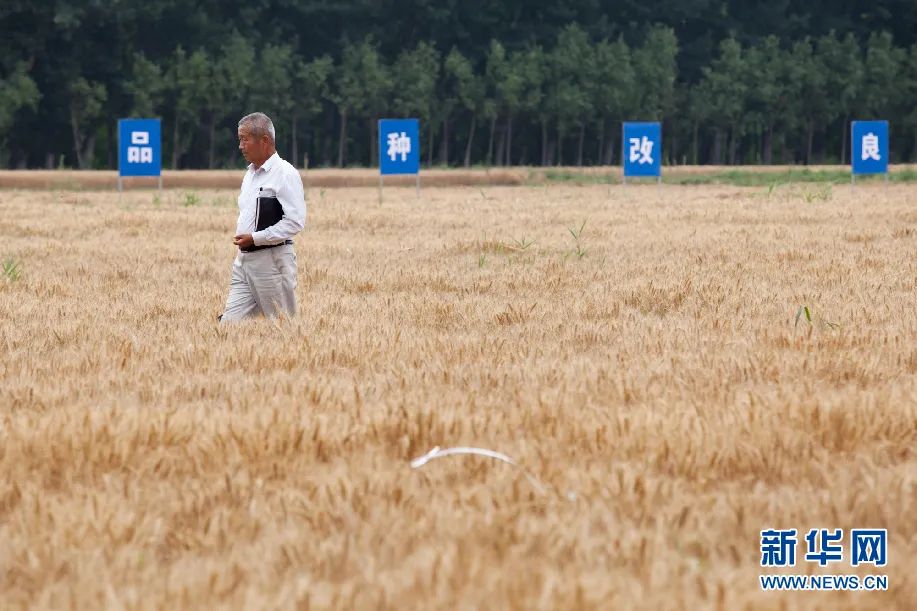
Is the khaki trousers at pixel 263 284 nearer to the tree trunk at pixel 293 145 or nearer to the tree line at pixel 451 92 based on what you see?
the tree line at pixel 451 92

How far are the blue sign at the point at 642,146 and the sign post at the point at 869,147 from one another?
483cm

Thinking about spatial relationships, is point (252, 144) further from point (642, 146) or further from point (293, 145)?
point (293, 145)

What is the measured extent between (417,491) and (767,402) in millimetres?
1745

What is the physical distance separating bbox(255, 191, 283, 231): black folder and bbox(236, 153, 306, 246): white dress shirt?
0.03 m

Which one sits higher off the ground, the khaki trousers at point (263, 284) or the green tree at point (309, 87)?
the green tree at point (309, 87)

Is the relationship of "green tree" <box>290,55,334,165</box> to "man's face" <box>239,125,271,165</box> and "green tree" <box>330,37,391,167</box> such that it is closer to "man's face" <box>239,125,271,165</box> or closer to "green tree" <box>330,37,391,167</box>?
"green tree" <box>330,37,391,167</box>

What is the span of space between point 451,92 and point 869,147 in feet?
Answer: 119

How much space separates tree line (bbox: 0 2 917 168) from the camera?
6022cm

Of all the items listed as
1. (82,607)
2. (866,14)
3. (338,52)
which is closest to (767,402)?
(82,607)

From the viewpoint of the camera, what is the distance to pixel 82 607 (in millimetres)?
3010

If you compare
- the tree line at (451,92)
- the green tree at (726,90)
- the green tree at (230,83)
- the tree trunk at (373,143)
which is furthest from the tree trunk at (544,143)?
the green tree at (230,83)

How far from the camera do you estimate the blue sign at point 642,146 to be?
114 feet

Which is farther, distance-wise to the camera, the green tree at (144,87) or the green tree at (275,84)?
the green tree at (275,84)

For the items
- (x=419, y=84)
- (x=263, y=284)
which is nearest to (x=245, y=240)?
(x=263, y=284)
